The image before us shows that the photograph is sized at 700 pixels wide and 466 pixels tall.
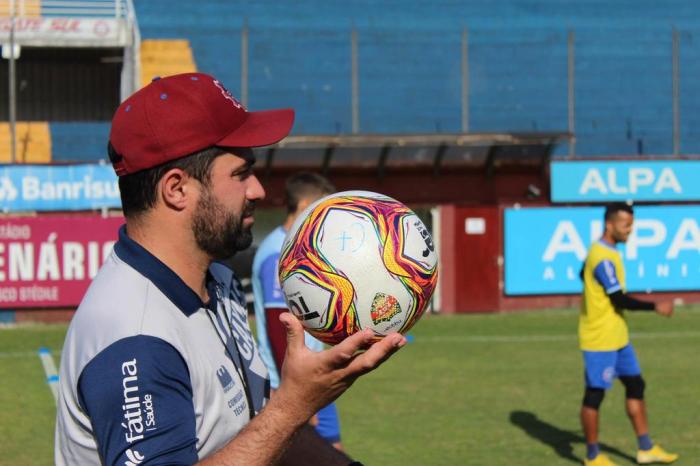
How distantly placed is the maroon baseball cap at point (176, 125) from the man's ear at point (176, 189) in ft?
0.19

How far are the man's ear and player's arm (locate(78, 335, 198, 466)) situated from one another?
1.47 ft

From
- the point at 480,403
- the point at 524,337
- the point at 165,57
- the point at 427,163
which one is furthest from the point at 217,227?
the point at 165,57

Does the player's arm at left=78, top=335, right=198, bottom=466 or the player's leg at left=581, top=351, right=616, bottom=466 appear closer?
the player's arm at left=78, top=335, right=198, bottom=466

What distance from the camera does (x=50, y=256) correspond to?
2077cm

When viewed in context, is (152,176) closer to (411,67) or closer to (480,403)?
(480,403)

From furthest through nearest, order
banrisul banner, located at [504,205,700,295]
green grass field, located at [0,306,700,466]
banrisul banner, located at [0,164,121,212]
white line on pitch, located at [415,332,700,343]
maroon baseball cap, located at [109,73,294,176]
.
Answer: banrisul banner, located at [504,205,700,295] < banrisul banner, located at [0,164,121,212] < white line on pitch, located at [415,332,700,343] < green grass field, located at [0,306,700,466] < maroon baseball cap, located at [109,73,294,176]

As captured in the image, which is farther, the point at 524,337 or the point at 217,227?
the point at 524,337

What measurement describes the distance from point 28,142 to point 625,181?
13527 mm

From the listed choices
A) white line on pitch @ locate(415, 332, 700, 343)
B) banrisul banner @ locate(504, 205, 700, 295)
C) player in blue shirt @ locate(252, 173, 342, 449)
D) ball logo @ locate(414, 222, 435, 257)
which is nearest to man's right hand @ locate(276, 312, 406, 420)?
ball logo @ locate(414, 222, 435, 257)

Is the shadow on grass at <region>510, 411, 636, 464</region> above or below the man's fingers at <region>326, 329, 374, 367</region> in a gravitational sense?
below

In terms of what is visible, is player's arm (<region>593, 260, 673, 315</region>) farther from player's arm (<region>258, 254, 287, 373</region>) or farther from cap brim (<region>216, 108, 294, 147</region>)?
cap brim (<region>216, 108, 294, 147</region>)

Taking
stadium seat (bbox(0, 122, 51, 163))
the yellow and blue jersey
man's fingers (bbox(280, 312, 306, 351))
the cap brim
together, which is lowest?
the yellow and blue jersey

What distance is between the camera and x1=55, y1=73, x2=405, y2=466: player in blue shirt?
257 centimetres

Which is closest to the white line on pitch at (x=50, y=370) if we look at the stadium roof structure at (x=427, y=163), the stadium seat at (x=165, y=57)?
the stadium roof structure at (x=427, y=163)
